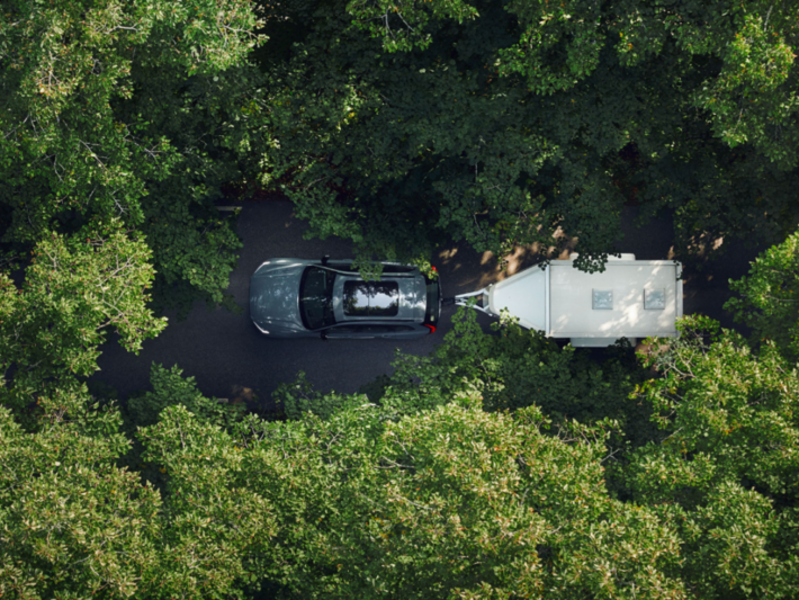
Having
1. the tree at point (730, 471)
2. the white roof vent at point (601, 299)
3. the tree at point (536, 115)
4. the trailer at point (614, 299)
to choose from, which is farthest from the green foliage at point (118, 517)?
the white roof vent at point (601, 299)

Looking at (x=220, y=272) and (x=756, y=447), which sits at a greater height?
(x=220, y=272)

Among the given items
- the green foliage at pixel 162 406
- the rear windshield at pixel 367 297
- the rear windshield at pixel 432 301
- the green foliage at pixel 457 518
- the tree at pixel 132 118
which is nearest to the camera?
the green foliage at pixel 457 518

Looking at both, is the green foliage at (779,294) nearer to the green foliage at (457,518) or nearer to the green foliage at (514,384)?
the green foliage at (514,384)

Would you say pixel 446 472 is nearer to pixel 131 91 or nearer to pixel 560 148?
pixel 560 148

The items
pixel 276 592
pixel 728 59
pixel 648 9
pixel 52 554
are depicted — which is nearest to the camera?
pixel 52 554

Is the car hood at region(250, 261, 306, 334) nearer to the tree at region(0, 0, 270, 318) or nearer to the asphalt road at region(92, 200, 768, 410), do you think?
the asphalt road at region(92, 200, 768, 410)

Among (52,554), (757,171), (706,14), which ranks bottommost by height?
(52,554)

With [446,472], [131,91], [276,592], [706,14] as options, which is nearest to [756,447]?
[446,472]
